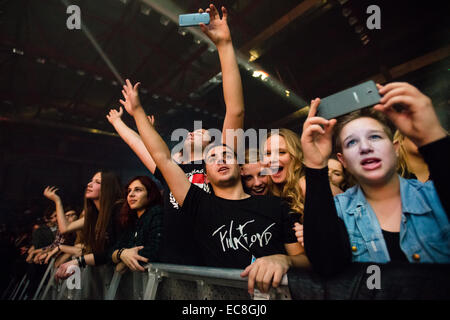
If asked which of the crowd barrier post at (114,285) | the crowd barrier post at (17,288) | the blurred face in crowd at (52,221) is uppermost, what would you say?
the blurred face in crowd at (52,221)

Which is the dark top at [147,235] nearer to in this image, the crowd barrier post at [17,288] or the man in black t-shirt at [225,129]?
the man in black t-shirt at [225,129]

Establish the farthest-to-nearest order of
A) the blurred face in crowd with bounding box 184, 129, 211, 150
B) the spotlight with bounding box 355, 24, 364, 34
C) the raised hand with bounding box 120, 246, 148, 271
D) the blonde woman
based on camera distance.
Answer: the spotlight with bounding box 355, 24, 364, 34, the blurred face in crowd with bounding box 184, 129, 211, 150, the blonde woman, the raised hand with bounding box 120, 246, 148, 271

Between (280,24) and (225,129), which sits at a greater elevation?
(280,24)

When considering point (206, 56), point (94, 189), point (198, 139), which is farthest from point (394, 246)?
point (206, 56)

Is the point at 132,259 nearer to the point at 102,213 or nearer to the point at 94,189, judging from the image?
the point at 102,213

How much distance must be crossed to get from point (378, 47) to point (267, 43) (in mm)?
1983

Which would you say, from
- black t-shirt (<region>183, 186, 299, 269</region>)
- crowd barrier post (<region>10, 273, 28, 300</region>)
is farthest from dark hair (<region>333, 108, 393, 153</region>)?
crowd barrier post (<region>10, 273, 28, 300</region>)

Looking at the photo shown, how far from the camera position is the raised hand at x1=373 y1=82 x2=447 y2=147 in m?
0.82

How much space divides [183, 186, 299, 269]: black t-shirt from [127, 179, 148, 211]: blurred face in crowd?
0.99 metres

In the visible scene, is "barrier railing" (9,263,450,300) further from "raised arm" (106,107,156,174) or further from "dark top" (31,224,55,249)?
"dark top" (31,224,55,249)

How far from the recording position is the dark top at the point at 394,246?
0.96 metres

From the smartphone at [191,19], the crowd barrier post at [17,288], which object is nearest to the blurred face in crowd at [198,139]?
the smartphone at [191,19]

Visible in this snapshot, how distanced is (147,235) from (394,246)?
1.67 metres

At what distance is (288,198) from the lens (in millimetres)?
1735
